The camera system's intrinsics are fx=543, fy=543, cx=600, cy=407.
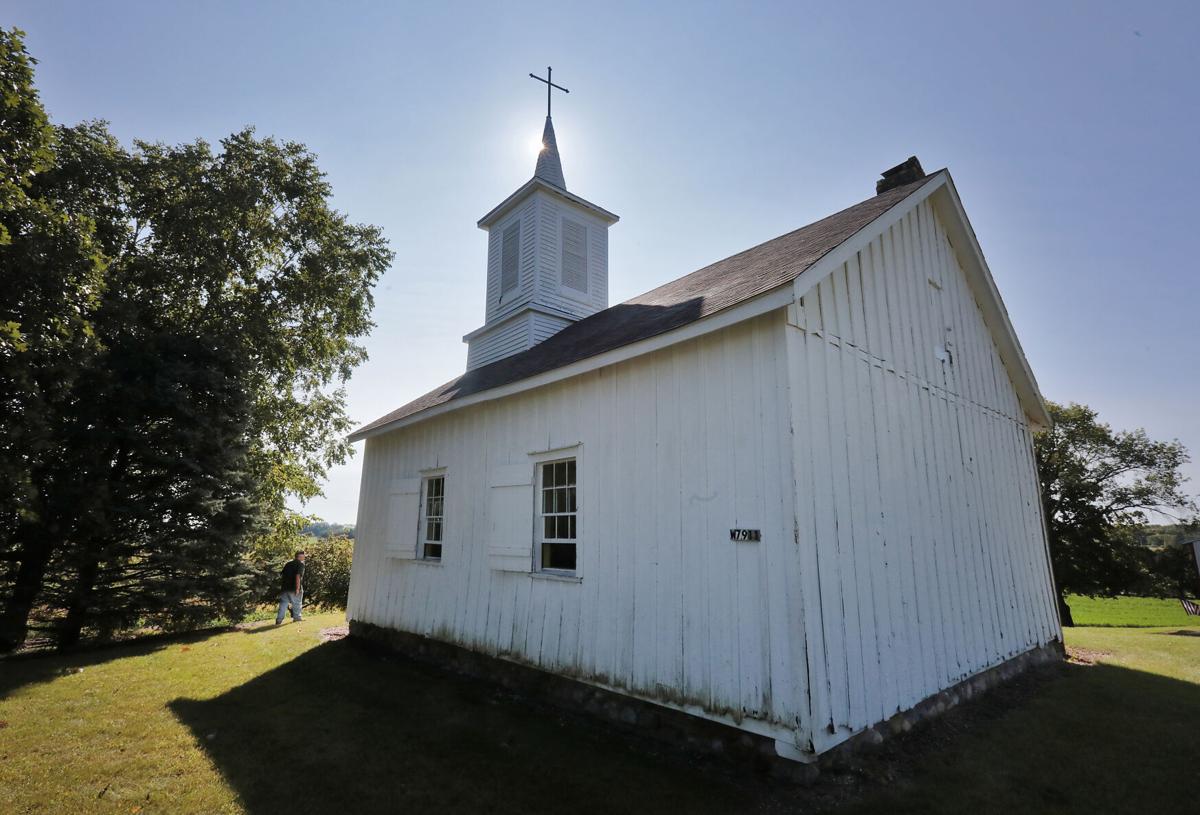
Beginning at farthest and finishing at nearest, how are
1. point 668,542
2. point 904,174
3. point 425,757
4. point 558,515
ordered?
point 904,174
point 558,515
point 668,542
point 425,757

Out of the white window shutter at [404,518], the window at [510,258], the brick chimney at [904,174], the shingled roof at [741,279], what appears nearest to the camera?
the shingled roof at [741,279]

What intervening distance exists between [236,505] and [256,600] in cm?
220

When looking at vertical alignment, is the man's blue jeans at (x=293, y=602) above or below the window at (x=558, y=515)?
below

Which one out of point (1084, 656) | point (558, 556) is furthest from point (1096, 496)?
point (558, 556)

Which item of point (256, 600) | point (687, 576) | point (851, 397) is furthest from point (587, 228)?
point (256, 600)

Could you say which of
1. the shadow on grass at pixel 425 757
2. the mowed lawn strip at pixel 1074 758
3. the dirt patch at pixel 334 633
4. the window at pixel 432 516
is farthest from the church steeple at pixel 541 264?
the mowed lawn strip at pixel 1074 758

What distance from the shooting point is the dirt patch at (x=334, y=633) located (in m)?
10.1

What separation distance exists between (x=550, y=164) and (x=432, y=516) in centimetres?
887

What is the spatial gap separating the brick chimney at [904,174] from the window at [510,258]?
749 cm

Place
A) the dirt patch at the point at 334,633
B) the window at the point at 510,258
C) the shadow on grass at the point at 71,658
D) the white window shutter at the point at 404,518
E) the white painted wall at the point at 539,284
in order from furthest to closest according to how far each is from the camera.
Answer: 1. the window at the point at 510,258
2. the white painted wall at the point at 539,284
3. the dirt patch at the point at 334,633
4. the white window shutter at the point at 404,518
5. the shadow on grass at the point at 71,658

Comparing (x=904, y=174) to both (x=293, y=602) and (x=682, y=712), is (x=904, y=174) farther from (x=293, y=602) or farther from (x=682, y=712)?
(x=293, y=602)

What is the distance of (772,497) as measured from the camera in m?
4.49

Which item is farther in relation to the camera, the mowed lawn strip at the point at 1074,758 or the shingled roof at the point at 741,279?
the shingled roof at the point at 741,279

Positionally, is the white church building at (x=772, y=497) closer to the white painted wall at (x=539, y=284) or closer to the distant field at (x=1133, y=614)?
the white painted wall at (x=539, y=284)
